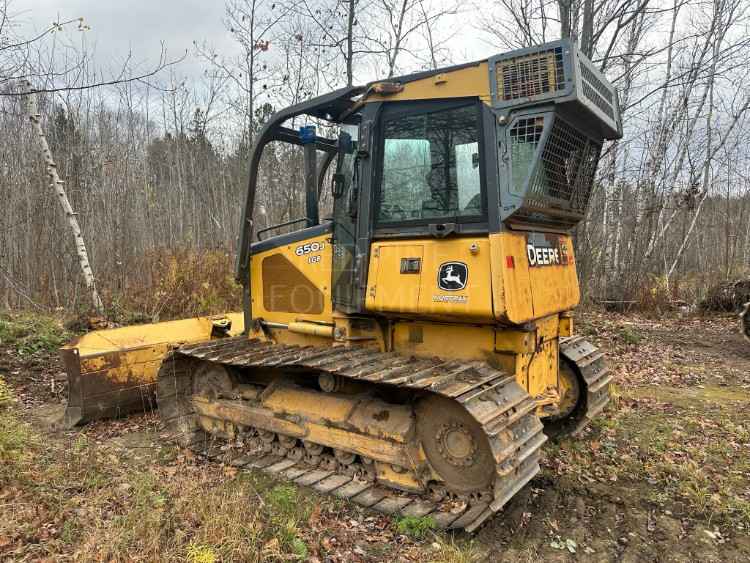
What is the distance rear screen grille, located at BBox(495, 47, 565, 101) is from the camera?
3.33 metres

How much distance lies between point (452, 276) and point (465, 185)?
66 centimetres

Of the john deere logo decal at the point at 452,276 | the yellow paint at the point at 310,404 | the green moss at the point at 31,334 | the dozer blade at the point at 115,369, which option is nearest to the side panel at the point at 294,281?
the yellow paint at the point at 310,404

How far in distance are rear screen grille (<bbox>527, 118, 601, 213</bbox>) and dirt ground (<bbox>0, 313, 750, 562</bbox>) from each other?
7.15 feet

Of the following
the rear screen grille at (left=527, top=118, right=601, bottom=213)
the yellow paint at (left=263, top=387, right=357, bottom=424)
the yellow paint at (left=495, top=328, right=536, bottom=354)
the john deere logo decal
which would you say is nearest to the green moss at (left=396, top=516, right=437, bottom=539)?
the yellow paint at (left=263, top=387, right=357, bottom=424)

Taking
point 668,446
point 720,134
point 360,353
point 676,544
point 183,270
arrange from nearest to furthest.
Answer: point 676,544 < point 360,353 < point 668,446 < point 183,270 < point 720,134

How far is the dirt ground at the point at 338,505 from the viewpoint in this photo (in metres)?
2.99

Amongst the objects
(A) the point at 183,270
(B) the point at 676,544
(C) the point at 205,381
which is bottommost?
(B) the point at 676,544

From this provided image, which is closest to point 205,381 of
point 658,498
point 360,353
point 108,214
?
point 360,353

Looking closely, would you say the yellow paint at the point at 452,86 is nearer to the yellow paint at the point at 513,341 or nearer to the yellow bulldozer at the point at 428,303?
the yellow bulldozer at the point at 428,303

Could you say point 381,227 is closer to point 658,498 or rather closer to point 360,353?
point 360,353

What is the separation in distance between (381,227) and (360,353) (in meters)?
1.00

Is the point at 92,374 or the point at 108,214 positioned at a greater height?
the point at 108,214

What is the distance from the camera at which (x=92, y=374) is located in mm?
5219

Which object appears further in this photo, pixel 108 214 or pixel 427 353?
pixel 108 214
